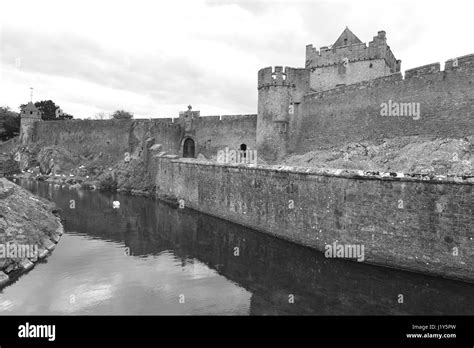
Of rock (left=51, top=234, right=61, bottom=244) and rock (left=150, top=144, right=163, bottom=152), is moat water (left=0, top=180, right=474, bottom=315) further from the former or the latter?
rock (left=150, top=144, right=163, bottom=152)

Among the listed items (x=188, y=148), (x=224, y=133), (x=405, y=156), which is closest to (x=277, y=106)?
(x=224, y=133)

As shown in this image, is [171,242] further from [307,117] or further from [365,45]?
[365,45]

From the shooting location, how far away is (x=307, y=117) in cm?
2195

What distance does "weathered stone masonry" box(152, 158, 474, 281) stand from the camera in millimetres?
8305

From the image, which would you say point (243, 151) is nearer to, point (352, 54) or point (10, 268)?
point (352, 54)

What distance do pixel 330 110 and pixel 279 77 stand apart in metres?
4.14

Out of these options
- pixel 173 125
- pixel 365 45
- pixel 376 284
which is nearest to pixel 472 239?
pixel 376 284

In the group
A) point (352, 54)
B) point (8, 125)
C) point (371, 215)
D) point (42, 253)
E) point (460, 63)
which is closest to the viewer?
point (371, 215)

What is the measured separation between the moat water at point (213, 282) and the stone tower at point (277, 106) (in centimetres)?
976

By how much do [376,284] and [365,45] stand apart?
65.5ft

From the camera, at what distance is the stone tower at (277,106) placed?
22.3m

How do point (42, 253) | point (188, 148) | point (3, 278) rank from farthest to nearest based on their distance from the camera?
1. point (188, 148)
2. point (42, 253)
3. point (3, 278)

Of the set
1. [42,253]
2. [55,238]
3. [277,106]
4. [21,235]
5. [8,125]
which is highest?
[8,125]

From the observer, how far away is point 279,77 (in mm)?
22141
